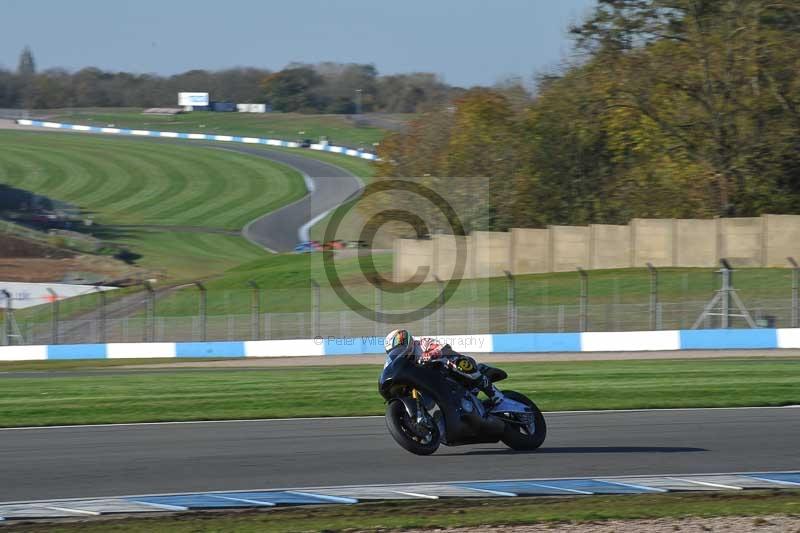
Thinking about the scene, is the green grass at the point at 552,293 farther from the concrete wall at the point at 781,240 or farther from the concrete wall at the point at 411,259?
the concrete wall at the point at 781,240

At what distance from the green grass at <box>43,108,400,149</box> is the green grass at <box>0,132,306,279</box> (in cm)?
1497

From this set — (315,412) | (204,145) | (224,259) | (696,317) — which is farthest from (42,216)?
(315,412)

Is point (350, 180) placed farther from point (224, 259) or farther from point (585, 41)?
point (585, 41)

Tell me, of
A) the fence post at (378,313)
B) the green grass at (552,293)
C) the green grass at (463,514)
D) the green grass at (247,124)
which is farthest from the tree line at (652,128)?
the green grass at (247,124)

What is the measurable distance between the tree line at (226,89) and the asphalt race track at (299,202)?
3818cm

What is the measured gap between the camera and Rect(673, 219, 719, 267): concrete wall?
38469 mm

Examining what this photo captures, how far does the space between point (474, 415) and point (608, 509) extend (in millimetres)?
2442

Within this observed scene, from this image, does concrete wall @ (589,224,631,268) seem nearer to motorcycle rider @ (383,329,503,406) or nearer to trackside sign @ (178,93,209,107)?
motorcycle rider @ (383,329,503,406)

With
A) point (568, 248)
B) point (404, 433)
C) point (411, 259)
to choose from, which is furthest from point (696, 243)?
point (404, 433)

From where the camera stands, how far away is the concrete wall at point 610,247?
4041 cm

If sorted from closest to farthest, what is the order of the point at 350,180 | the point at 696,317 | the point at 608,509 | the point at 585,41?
the point at 608,509
the point at 696,317
the point at 585,41
the point at 350,180

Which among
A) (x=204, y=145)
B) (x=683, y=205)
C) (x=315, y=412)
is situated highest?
(x=204, y=145)

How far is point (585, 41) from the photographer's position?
168 feet
